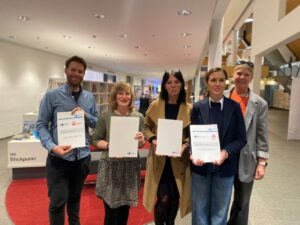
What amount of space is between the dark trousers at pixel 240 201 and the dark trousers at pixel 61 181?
4.31ft

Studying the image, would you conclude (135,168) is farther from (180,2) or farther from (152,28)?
(152,28)

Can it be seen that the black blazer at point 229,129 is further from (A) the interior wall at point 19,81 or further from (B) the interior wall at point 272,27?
(A) the interior wall at point 19,81

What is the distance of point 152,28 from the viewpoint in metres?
5.86

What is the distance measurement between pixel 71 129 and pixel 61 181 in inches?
18.1

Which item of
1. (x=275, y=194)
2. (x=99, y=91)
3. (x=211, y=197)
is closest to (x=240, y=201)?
(x=211, y=197)

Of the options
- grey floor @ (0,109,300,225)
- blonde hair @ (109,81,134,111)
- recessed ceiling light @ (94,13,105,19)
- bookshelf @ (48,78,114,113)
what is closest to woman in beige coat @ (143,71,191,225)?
blonde hair @ (109,81,134,111)

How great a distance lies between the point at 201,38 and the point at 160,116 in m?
5.60

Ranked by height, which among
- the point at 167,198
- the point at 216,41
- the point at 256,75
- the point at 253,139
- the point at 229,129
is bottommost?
the point at 167,198

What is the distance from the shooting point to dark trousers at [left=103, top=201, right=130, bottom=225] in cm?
194

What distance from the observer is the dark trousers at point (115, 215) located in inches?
76.5

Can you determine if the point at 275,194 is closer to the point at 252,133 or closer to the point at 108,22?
the point at 252,133

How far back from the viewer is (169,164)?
1.91 metres

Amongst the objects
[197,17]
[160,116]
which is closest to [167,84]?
[160,116]

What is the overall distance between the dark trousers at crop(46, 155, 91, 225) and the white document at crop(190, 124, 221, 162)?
97 cm
